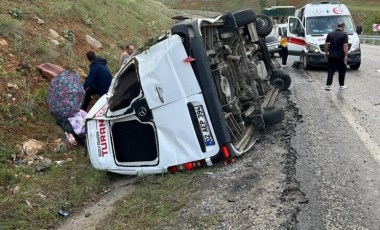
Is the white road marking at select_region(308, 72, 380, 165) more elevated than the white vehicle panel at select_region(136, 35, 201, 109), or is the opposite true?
the white vehicle panel at select_region(136, 35, 201, 109)

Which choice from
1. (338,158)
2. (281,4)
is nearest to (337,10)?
(338,158)

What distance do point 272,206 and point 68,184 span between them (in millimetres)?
2999

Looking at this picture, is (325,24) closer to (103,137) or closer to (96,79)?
(96,79)

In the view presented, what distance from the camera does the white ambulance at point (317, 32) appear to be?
14.2 meters

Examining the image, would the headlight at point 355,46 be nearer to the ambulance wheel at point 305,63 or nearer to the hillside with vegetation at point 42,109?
the ambulance wheel at point 305,63

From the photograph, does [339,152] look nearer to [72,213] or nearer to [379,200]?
[379,200]

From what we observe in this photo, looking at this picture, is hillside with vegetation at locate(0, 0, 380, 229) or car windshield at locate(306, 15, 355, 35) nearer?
hillside with vegetation at locate(0, 0, 380, 229)

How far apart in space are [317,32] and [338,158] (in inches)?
399

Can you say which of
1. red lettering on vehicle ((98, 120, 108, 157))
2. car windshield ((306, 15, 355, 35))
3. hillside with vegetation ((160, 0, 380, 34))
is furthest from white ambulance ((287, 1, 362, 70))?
hillside with vegetation ((160, 0, 380, 34))

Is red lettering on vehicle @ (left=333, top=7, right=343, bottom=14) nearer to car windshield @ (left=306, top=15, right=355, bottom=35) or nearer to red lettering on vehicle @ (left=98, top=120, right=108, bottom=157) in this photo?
car windshield @ (left=306, top=15, right=355, bottom=35)

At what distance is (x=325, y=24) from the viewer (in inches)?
596

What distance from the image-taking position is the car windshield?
49.1 ft

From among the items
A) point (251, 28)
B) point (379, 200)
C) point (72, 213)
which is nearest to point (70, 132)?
point (72, 213)

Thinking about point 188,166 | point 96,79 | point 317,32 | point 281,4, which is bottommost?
point 281,4
